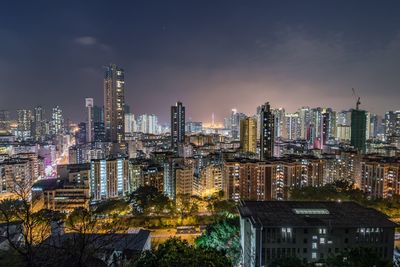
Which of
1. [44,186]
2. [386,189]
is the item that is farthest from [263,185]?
[44,186]

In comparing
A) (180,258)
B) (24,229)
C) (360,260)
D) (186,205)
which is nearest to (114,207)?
(186,205)

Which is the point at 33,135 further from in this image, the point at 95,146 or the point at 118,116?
the point at 95,146

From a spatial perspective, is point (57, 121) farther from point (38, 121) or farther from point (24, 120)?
point (24, 120)

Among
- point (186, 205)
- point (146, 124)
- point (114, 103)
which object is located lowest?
point (186, 205)

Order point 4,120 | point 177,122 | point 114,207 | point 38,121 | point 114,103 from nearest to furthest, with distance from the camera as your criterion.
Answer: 1. point 114,207
2. point 177,122
3. point 114,103
4. point 38,121
5. point 4,120

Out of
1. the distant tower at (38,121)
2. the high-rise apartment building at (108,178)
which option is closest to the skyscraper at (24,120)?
the distant tower at (38,121)

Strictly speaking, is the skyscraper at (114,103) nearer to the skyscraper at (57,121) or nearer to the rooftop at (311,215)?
the skyscraper at (57,121)

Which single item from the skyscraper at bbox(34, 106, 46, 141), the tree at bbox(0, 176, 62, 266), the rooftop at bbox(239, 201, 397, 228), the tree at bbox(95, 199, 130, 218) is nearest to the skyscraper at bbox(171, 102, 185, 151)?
the skyscraper at bbox(34, 106, 46, 141)

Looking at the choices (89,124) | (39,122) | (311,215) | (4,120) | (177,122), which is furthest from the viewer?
(4,120)
